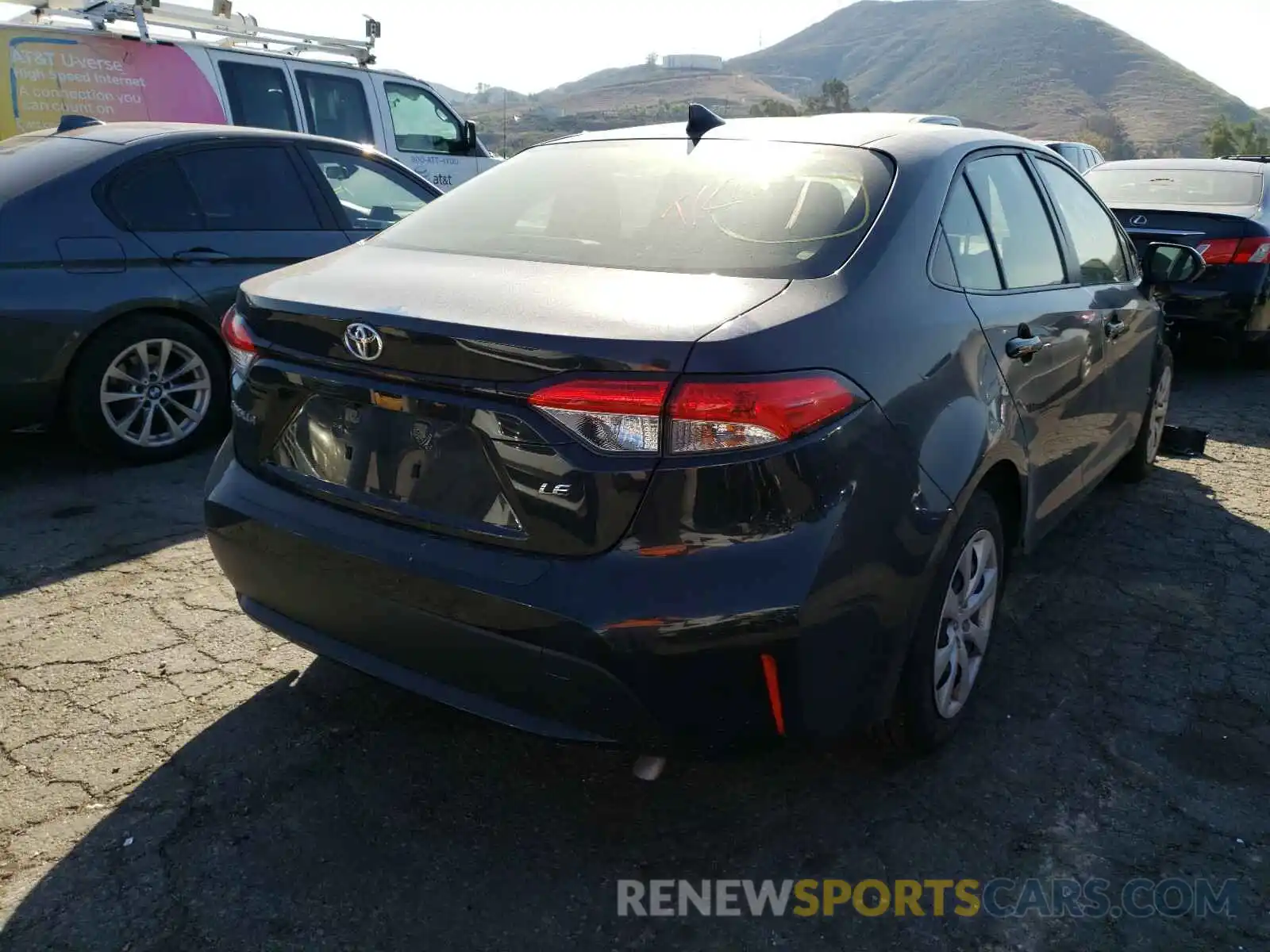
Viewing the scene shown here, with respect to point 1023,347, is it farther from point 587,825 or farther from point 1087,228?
point 587,825

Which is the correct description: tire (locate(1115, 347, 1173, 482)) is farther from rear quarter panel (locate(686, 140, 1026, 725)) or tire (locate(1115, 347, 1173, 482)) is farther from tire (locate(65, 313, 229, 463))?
tire (locate(65, 313, 229, 463))

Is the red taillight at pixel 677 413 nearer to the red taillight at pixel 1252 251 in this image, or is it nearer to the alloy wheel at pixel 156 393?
the alloy wheel at pixel 156 393

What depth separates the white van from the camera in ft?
26.9

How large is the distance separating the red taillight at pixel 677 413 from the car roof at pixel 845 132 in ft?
3.69

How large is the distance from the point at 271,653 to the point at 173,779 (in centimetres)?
66

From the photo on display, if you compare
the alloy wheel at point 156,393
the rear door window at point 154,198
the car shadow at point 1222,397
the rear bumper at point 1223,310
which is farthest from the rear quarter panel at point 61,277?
→ the rear bumper at point 1223,310

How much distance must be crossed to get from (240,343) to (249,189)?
3.08 meters

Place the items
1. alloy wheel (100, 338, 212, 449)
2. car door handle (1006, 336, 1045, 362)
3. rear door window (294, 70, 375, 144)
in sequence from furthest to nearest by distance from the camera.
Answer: rear door window (294, 70, 375, 144)
alloy wheel (100, 338, 212, 449)
car door handle (1006, 336, 1045, 362)

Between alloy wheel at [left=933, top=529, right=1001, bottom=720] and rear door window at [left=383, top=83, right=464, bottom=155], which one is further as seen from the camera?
rear door window at [left=383, top=83, right=464, bottom=155]

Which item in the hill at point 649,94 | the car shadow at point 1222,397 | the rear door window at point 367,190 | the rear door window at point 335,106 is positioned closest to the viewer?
the rear door window at point 367,190

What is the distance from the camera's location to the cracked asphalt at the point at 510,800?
2.11 metres

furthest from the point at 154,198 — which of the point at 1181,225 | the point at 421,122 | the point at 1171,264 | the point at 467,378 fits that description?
the point at 1181,225

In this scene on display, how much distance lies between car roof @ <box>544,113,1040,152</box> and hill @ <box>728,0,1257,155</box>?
291 feet

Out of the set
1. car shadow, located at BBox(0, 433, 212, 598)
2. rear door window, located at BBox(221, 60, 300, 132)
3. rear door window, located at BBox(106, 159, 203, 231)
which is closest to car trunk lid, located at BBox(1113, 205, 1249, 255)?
rear door window, located at BBox(106, 159, 203, 231)
